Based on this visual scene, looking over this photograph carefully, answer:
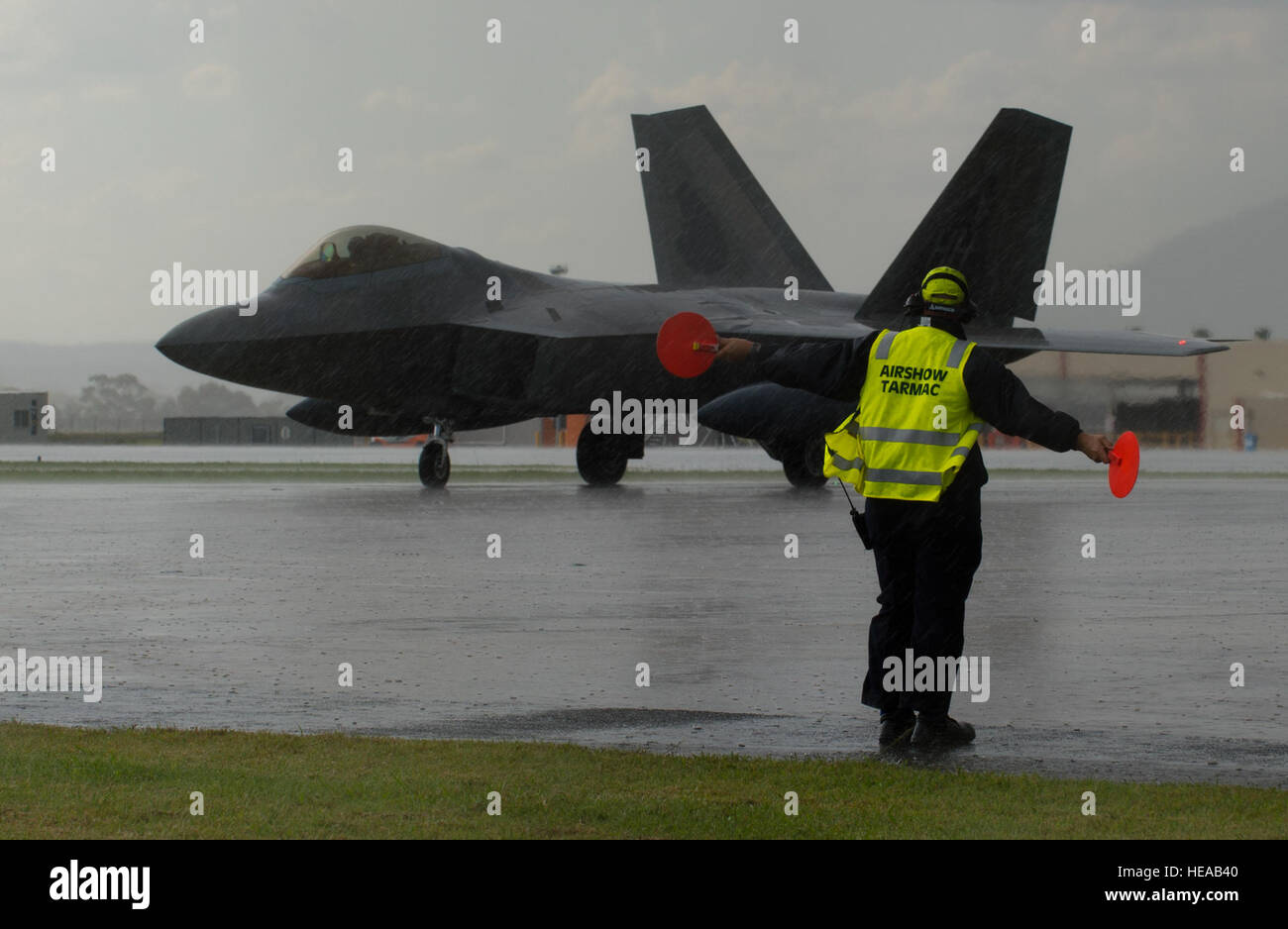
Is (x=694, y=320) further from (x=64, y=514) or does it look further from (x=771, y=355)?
(x=64, y=514)

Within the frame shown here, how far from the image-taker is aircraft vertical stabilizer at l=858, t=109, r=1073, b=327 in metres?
26.6

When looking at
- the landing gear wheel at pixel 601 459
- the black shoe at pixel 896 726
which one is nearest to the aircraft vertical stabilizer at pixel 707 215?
the landing gear wheel at pixel 601 459

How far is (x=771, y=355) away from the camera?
7727mm

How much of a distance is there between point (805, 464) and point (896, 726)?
20473 mm

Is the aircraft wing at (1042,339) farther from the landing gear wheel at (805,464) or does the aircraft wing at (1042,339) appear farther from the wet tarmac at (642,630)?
the wet tarmac at (642,630)

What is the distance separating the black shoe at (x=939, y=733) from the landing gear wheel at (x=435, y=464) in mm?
20337

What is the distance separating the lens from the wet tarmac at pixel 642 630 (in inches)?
299

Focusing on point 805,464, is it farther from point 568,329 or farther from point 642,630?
point 642,630

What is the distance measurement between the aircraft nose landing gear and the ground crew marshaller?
65.5 ft

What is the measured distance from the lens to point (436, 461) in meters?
27.2

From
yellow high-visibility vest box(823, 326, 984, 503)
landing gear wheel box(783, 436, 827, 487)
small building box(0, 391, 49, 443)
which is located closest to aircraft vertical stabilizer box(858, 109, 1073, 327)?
landing gear wheel box(783, 436, 827, 487)

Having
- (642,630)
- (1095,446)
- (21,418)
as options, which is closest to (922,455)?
(1095,446)

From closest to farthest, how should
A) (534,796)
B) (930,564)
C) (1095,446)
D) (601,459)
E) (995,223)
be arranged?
(534,796), (1095,446), (930,564), (995,223), (601,459)
